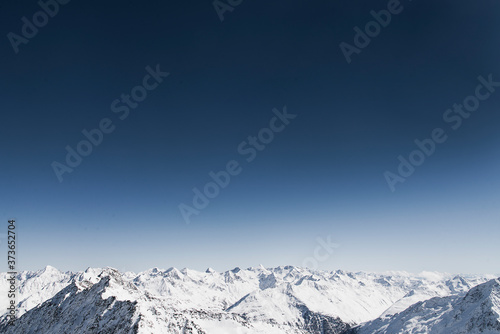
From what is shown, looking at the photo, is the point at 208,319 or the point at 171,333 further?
the point at 208,319

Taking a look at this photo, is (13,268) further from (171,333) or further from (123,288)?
(123,288)

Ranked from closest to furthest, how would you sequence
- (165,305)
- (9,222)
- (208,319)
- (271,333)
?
(9,222) → (165,305) → (208,319) → (271,333)

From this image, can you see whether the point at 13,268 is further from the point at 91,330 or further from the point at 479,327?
the point at 479,327

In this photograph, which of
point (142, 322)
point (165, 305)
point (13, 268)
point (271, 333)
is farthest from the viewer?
point (271, 333)

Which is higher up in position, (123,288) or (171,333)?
(123,288)

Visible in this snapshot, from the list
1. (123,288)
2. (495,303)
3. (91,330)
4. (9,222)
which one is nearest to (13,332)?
(123,288)

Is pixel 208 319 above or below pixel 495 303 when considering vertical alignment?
above

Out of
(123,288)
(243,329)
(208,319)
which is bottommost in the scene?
(243,329)

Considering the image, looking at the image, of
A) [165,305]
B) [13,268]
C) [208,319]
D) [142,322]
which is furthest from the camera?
[208,319]

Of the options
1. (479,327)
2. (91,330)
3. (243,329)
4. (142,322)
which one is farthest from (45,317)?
(479,327)
